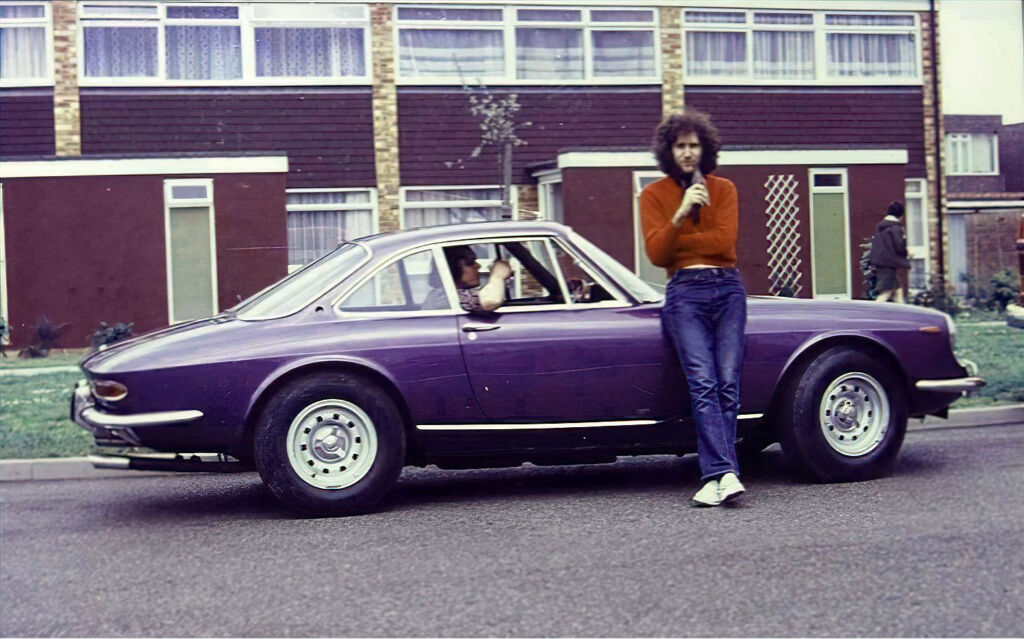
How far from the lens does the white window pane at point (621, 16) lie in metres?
21.5

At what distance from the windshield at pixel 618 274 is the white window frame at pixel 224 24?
14061mm

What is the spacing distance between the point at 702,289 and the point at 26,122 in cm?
1554

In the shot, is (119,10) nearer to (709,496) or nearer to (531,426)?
(531,426)

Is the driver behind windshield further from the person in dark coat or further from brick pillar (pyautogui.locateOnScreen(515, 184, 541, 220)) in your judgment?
brick pillar (pyautogui.locateOnScreen(515, 184, 541, 220))

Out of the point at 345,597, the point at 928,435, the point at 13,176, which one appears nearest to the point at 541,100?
the point at 13,176

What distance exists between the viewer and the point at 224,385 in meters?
6.41

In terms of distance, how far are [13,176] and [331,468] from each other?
13.6 meters

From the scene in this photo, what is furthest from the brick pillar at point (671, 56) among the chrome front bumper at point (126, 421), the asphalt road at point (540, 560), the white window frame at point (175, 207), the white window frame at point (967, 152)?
the white window frame at point (967, 152)

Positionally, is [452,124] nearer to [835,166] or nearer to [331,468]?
[835,166]

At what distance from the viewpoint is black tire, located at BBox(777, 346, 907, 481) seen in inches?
274

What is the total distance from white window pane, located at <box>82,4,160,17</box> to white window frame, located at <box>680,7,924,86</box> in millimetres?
8438

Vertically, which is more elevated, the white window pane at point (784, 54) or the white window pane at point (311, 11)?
the white window pane at point (311, 11)

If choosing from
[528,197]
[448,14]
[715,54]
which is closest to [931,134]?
[715,54]

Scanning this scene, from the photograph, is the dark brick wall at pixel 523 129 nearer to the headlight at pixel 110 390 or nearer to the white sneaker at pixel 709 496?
the headlight at pixel 110 390
